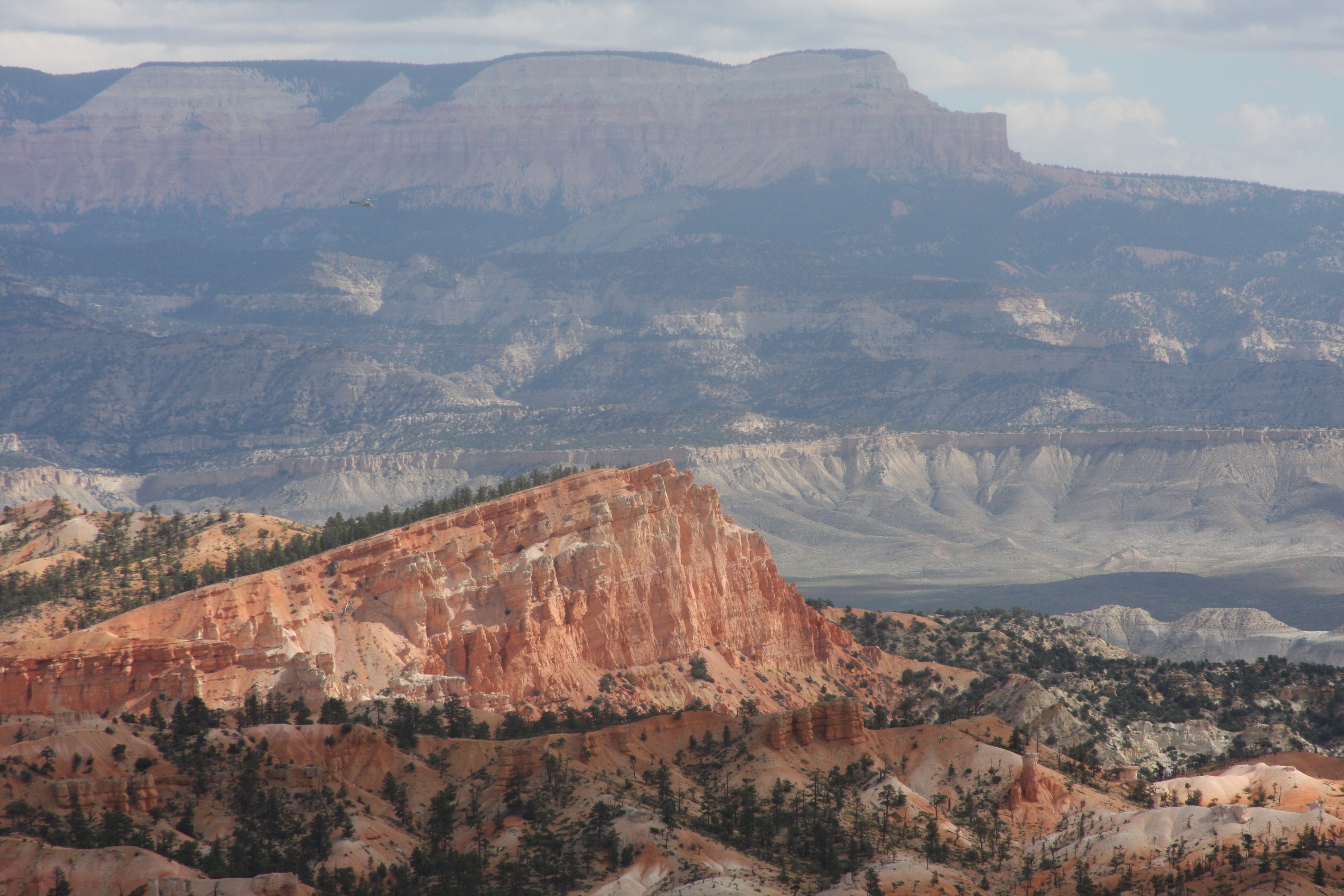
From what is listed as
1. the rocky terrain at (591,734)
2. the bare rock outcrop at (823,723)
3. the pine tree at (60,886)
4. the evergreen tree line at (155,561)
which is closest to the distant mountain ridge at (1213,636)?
the rocky terrain at (591,734)

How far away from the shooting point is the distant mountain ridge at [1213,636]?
532 feet

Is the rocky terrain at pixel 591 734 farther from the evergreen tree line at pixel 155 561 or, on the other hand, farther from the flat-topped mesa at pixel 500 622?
the evergreen tree line at pixel 155 561

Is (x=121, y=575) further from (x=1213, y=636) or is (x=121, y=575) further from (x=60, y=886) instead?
(x=1213, y=636)

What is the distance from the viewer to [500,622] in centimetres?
10444

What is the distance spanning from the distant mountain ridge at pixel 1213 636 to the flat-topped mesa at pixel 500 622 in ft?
157

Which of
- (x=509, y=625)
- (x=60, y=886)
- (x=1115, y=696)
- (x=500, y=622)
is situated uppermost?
(x=500, y=622)

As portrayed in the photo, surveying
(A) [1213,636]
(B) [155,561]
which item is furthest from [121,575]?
(A) [1213,636]

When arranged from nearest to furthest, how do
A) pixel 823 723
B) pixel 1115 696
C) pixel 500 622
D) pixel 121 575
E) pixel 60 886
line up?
pixel 60 886 < pixel 823 723 < pixel 500 622 < pixel 121 575 < pixel 1115 696

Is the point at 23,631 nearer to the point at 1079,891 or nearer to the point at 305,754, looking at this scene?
the point at 305,754

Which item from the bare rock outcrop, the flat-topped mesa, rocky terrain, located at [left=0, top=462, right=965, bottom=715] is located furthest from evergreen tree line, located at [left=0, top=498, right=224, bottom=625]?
the bare rock outcrop

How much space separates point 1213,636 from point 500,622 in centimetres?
9163

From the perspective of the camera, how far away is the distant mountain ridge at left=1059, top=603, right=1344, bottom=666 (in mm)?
162125

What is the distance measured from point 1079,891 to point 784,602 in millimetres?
52959

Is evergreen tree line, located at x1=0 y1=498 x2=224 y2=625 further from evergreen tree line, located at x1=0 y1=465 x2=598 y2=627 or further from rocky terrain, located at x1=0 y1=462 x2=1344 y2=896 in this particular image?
rocky terrain, located at x1=0 y1=462 x2=1344 y2=896
